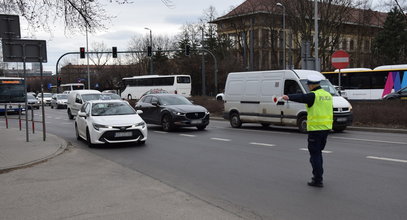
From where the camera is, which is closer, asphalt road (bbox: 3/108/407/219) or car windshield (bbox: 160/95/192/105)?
asphalt road (bbox: 3/108/407/219)

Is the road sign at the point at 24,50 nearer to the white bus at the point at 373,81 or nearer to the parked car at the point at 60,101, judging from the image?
the white bus at the point at 373,81

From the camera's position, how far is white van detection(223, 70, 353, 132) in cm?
1524

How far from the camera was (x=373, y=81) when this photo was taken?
33.6 meters

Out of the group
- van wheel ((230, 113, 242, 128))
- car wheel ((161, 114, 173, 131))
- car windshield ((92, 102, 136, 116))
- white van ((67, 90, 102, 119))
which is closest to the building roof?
white van ((67, 90, 102, 119))

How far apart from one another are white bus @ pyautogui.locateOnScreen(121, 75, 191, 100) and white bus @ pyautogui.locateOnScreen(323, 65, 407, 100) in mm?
19686

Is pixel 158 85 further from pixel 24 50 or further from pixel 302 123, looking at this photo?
pixel 24 50

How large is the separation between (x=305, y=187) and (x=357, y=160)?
2950 millimetres

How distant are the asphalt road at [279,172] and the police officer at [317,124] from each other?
320mm

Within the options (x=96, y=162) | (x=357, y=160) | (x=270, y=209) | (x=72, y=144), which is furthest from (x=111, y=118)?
(x=270, y=209)

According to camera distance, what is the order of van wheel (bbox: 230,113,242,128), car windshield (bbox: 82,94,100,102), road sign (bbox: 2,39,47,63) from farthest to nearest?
car windshield (bbox: 82,94,100,102) < van wheel (bbox: 230,113,242,128) < road sign (bbox: 2,39,47,63)

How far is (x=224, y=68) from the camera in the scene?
56.9 metres

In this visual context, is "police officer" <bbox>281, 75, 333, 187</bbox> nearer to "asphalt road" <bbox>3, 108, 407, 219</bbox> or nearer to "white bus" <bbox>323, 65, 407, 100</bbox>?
"asphalt road" <bbox>3, 108, 407, 219</bbox>

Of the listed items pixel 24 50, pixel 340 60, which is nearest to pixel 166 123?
pixel 24 50

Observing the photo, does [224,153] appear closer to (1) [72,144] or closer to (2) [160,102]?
(1) [72,144]
